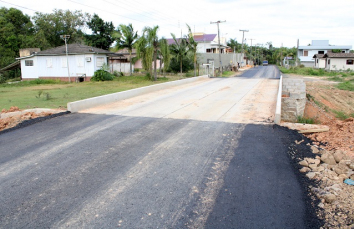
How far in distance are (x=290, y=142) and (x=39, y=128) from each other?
7484 millimetres

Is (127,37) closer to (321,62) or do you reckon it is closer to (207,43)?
(207,43)

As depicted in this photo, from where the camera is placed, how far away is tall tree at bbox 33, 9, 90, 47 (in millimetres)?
54844

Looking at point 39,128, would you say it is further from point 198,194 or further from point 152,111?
point 198,194

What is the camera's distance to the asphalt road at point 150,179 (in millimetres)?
4539

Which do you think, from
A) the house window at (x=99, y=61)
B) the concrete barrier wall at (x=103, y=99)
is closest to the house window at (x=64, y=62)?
the house window at (x=99, y=61)

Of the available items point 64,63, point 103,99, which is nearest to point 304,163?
point 103,99

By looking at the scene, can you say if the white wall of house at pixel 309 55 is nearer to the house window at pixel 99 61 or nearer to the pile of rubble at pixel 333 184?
the house window at pixel 99 61

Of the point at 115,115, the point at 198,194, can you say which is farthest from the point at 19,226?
the point at 115,115

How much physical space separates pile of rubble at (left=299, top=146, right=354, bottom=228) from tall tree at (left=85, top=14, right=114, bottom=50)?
48096 millimetres

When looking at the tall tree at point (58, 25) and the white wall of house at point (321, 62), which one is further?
the white wall of house at point (321, 62)

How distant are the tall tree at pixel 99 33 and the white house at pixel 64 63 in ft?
46.1

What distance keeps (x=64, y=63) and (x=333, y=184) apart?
115 ft

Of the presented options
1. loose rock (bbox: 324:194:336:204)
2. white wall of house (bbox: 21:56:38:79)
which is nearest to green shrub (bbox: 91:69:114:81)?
white wall of house (bbox: 21:56:38:79)

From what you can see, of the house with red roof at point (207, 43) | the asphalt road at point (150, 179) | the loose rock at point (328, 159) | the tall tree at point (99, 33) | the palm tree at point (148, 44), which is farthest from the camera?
the house with red roof at point (207, 43)
